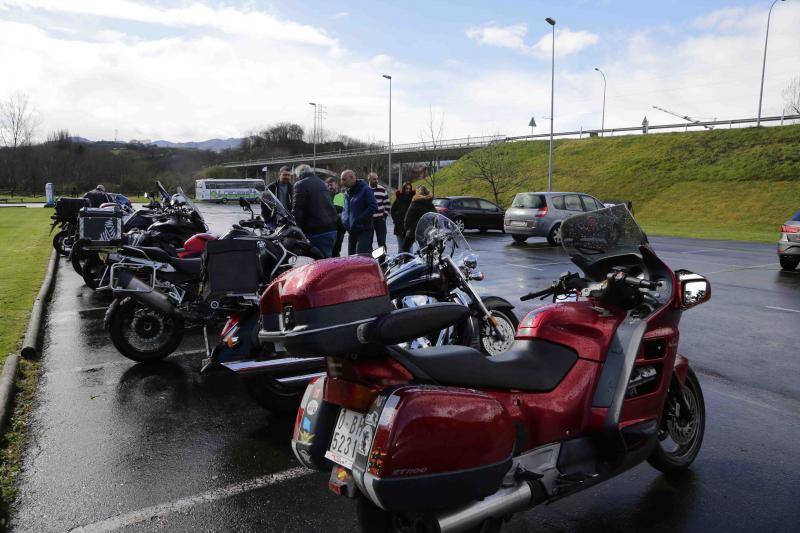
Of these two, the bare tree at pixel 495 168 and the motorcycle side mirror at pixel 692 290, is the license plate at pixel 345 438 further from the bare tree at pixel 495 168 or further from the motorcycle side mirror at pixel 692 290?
the bare tree at pixel 495 168

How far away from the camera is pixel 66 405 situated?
4.78 m

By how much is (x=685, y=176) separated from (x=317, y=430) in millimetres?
45665

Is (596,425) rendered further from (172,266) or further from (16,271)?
(16,271)

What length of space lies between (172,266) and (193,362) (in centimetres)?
98

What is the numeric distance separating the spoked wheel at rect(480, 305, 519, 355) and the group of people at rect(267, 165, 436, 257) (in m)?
2.04

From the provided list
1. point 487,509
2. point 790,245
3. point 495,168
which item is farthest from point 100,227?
point 495,168

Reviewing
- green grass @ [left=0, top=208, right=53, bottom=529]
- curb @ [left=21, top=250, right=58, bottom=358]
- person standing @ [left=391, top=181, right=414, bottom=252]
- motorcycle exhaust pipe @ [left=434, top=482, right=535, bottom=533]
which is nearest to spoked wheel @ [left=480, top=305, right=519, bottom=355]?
motorcycle exhaust pipe @ [left=434, top=482, right=535, bottom=533]

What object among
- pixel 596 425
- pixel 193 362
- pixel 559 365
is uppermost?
pixel 559 365

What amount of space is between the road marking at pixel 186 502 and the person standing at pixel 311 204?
511 cm

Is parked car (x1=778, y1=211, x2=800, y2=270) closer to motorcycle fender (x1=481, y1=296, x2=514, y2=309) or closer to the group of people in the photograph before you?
the group of people

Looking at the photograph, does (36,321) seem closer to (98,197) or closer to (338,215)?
(338,215)

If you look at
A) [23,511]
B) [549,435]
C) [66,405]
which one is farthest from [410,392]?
[66,405]

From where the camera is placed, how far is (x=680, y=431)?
353 cm

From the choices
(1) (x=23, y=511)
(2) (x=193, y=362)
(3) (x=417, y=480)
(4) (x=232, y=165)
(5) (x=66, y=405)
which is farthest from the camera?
(4) (x=232, y=165)
